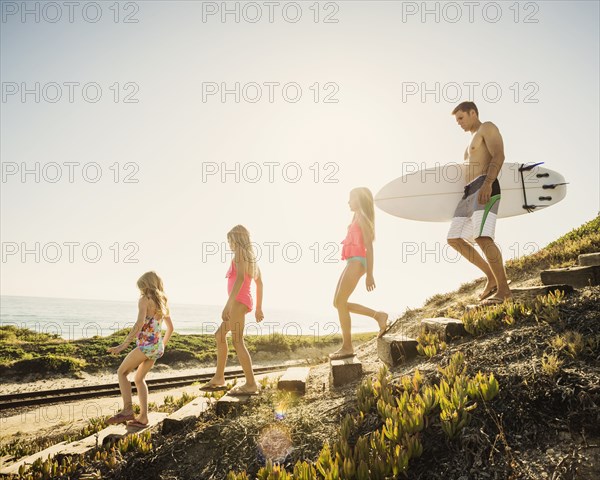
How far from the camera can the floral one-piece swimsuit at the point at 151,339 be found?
4602 mm

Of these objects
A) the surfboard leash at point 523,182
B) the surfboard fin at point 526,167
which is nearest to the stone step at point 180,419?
the surfboard leash at point 523,182

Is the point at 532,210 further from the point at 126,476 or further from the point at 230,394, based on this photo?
the point at 126,476

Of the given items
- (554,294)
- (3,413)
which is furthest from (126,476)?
(3,413)

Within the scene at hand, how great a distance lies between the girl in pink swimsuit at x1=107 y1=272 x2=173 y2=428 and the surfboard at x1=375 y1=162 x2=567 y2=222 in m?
5.89

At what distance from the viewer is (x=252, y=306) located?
4859 mm

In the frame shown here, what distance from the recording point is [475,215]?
15.8 ft

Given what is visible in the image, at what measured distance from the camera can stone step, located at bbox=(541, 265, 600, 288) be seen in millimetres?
4305

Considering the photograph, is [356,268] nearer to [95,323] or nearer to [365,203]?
[365,203]

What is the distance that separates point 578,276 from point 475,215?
1.47 m

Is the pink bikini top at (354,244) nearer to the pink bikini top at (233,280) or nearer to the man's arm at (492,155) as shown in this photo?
the pink bikini top at (233,280)

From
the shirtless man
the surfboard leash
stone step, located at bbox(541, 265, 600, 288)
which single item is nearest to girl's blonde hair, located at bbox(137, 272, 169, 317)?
the shirtless man

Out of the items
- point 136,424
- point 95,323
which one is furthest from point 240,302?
point 95,323

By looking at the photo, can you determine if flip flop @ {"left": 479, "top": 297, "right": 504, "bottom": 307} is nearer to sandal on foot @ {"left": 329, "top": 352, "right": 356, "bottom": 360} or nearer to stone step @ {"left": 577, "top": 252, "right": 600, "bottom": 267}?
stone step @ {"left": 577, "top": 252, "right": 600, "bottom": 267}

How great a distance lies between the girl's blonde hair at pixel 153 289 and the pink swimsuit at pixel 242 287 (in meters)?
0.97
